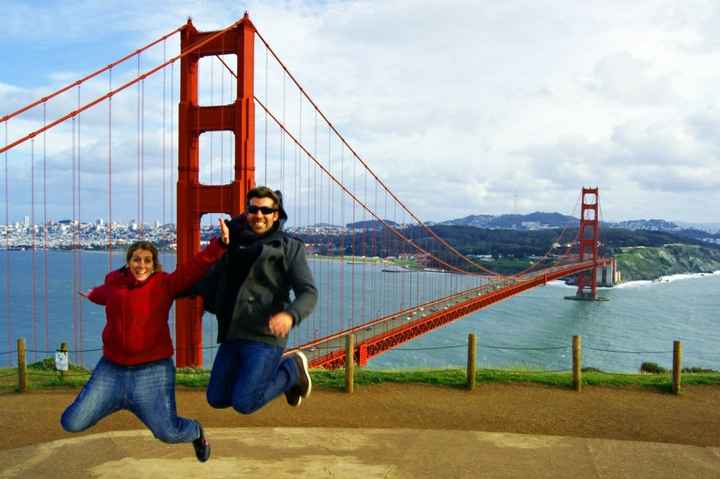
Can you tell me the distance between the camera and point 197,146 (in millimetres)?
10984

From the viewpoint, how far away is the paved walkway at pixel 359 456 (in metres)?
4.89

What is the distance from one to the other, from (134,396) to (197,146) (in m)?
7.93

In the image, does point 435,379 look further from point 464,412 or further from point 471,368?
point 464,412

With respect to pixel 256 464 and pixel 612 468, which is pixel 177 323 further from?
pixel 612 468

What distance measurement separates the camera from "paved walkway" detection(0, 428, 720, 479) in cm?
489

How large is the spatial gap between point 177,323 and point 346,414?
5356 millimetres

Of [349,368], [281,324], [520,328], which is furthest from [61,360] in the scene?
[520,328]

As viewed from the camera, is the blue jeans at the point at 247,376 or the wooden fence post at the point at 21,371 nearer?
the blue jeans at the point at 247,376

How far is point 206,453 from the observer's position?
160 inches

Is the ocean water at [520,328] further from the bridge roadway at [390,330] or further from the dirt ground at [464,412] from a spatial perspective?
the dirt ground at [464,412]

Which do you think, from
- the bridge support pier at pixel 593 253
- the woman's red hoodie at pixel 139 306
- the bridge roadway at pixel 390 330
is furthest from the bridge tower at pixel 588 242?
the woman's red hoodie at pixel 139 306

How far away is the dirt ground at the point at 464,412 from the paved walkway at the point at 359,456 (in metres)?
0.32

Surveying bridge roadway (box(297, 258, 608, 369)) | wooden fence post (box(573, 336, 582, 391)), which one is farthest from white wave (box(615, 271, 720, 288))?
wooden fence post (box(573, 336, 582, 391))

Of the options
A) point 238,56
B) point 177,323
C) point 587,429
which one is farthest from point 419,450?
point 238,56
